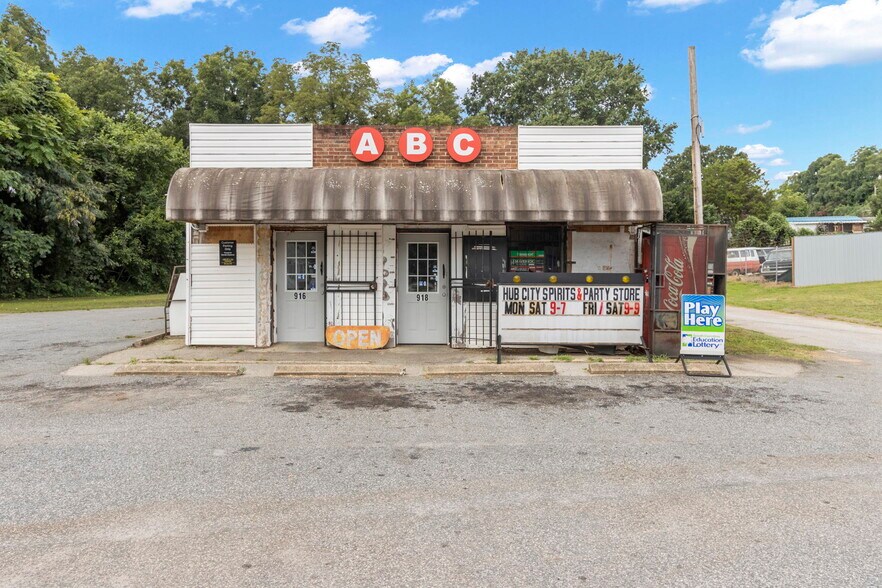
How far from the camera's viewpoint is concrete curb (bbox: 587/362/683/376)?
920cm

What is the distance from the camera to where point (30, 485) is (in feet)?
14.9

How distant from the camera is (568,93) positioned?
4816 centimetres

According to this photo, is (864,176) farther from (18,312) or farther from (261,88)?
(18,312)

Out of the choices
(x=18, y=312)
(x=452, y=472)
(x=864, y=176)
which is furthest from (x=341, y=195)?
(x=864, y=176)

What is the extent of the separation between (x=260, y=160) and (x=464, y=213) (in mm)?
4153

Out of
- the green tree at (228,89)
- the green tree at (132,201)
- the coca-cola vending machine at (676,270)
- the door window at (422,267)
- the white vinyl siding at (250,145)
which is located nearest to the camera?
the coca-cola vending machine at (676,270)

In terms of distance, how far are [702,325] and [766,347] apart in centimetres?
387

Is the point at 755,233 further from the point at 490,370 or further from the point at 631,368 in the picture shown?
the point at 490,370

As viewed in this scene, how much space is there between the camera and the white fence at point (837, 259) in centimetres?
3022

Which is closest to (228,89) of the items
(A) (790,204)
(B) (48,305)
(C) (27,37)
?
(C) (27,37)

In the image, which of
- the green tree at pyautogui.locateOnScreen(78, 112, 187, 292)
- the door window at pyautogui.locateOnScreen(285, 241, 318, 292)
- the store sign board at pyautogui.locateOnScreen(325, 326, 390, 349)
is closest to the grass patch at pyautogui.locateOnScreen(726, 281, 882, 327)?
the store sign board at pyautogui.locateOnScreen(325, 326, 390, 349)

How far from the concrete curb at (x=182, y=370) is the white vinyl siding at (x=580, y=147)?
6.43 meters

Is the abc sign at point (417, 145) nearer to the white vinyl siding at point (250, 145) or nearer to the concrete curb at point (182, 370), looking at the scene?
the white vinyl siding at point (250, 145)

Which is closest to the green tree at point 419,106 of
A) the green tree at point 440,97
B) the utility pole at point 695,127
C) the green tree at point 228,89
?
the green tree at point 440,97
